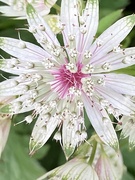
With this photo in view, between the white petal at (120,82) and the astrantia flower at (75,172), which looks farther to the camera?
the astrantia flower at (75,172)

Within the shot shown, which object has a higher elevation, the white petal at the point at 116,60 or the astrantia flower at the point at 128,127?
the white petal at the point at 116,60

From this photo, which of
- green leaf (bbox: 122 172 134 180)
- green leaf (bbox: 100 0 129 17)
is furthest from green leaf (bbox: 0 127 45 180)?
green leaf (bbox: 100 0 129 17)

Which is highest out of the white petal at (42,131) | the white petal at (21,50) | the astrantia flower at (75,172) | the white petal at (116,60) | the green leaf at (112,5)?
the green leaf at (112,5)

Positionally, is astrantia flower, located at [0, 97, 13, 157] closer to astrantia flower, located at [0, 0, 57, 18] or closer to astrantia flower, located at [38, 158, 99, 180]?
astrantia flower, located at [38, 158, 99, 180]

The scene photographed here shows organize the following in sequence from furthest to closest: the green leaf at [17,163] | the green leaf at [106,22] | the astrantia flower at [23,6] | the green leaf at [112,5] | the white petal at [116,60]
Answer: the green leaf at [112,5] → the green leaf at [17,163] → the green leaf at [106,22] → the astrantia flower at [23,6] → the white petal at [116,60]

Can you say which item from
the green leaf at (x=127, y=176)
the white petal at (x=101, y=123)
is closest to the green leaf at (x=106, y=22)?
the white petal at (x=101, y=123)

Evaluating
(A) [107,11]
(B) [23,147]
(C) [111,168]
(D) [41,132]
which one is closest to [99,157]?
(C) [111,168]

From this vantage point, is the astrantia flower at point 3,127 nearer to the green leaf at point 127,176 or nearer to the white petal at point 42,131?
the white petal at point 42,131

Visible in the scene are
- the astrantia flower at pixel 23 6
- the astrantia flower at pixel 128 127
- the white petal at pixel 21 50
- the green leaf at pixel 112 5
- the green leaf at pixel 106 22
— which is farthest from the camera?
the green leaf at pixel 112 5
